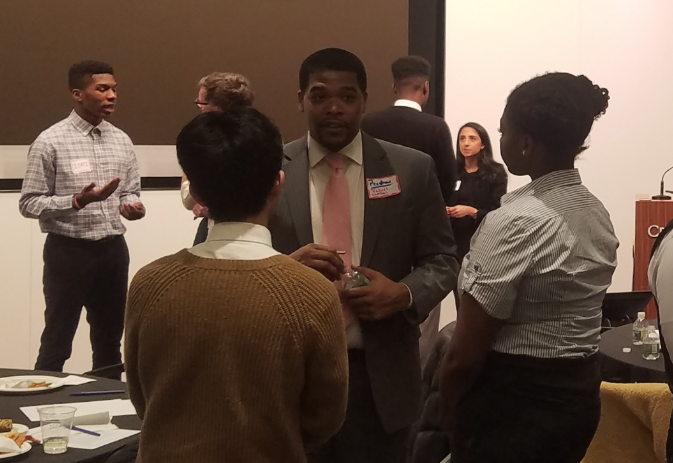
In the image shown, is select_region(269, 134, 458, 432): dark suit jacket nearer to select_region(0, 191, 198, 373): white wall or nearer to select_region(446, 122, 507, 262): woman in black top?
select_region(446, 122, 507, 262): woman in black top

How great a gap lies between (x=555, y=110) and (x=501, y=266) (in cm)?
36

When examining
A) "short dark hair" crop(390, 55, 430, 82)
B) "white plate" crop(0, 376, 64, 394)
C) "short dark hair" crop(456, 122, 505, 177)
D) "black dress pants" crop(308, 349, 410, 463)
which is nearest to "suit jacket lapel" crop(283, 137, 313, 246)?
"black dress pants" crop(308, 349, 410, 463)

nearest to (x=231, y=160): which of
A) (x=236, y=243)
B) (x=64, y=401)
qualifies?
(x=236, y=243)

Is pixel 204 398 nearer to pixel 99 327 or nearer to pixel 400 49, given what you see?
pixel 99 327

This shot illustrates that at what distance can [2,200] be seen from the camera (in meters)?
4.61

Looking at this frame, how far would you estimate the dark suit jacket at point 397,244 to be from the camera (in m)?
1.92

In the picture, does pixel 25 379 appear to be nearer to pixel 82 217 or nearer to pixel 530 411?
pixel 530 411

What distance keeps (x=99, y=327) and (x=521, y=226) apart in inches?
123

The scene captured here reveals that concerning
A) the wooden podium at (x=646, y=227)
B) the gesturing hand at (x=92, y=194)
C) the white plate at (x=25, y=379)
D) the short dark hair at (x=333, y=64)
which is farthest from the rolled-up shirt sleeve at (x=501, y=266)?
the wooden podium at (x=646, y=227)

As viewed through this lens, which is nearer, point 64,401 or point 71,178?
point 64,401

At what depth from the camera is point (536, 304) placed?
1.73m

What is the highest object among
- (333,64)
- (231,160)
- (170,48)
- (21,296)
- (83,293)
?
(170,48)

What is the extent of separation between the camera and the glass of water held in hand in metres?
1.81

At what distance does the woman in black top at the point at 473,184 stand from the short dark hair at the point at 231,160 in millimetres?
3695
